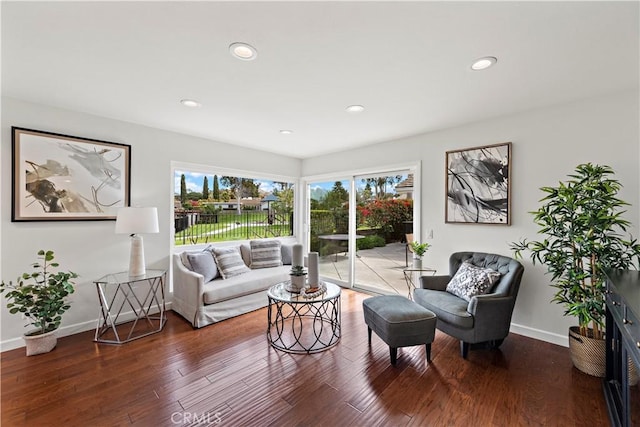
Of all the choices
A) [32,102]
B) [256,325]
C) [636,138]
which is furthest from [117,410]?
[636,138]

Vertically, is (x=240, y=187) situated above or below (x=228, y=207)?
above

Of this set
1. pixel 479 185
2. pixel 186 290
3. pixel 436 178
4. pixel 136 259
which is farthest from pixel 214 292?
pixel 479 185

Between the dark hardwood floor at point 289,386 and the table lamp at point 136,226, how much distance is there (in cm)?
80

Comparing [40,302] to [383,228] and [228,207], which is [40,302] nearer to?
[228,207]

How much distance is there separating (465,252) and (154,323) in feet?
12.5

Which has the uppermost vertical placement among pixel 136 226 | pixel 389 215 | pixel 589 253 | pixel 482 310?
pixel 389 215

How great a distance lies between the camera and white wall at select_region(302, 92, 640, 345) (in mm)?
2385

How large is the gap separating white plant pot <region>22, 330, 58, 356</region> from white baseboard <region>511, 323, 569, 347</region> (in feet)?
15.5

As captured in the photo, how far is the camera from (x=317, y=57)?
1.87 metres

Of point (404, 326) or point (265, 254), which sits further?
point (265, 254)

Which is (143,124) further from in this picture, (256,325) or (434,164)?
(434,164)

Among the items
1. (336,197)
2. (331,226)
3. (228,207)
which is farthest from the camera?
(331,226)

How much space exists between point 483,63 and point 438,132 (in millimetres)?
1624

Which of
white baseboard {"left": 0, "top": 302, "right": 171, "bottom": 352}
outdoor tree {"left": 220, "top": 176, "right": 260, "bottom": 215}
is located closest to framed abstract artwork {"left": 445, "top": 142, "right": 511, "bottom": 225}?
outdoor tree {"left": 220, "top": 176, "right": 260, "bottom": 215}
